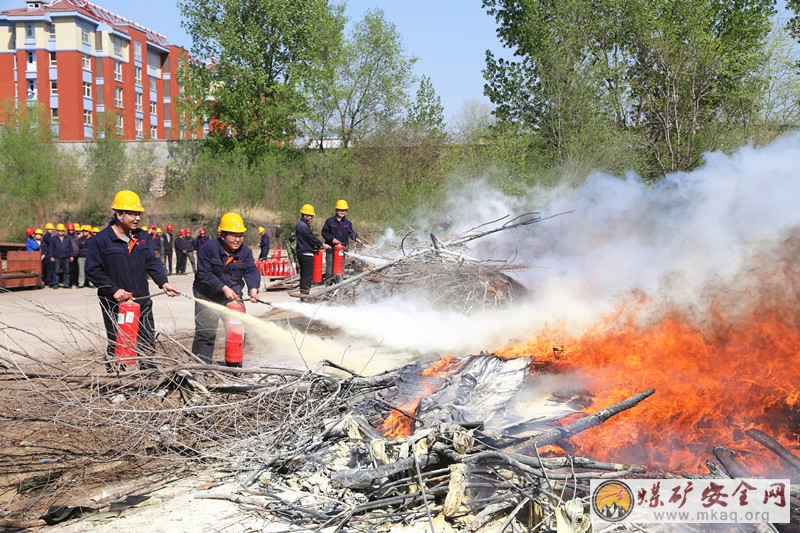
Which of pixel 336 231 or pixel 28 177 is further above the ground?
pixel 28 177

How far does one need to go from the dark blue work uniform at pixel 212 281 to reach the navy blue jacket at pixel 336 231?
6507mm

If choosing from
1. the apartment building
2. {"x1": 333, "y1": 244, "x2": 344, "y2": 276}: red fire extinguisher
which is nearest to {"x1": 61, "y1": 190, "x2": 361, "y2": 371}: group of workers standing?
{"x1": 333, "y1": 244, "x2": 344, "y2": 276}: red fire extinguisher

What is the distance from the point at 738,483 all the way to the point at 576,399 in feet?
4.62

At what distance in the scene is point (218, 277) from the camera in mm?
7043

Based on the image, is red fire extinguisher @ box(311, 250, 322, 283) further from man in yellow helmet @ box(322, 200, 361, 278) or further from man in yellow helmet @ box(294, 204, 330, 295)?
man in yellow helmet @ box(294, 204, 330, 295)

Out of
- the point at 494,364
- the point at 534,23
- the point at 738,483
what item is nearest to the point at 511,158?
the point at 534,23

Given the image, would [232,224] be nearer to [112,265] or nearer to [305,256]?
[112,265]

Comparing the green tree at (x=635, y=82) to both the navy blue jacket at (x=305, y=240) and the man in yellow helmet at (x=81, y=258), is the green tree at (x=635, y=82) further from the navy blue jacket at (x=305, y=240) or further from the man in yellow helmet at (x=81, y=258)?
the man in yellow helmet at (x=81, y=258)

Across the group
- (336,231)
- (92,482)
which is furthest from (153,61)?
(92,482)

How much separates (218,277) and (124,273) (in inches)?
37.7

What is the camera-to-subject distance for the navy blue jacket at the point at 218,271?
6.95m

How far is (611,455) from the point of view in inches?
172

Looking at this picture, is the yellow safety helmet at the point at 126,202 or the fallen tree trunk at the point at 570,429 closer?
the fallen tree trunk at the point at 570,429

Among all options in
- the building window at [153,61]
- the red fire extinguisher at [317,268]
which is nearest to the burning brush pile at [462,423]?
the red fire extinguisher at [317,268]
